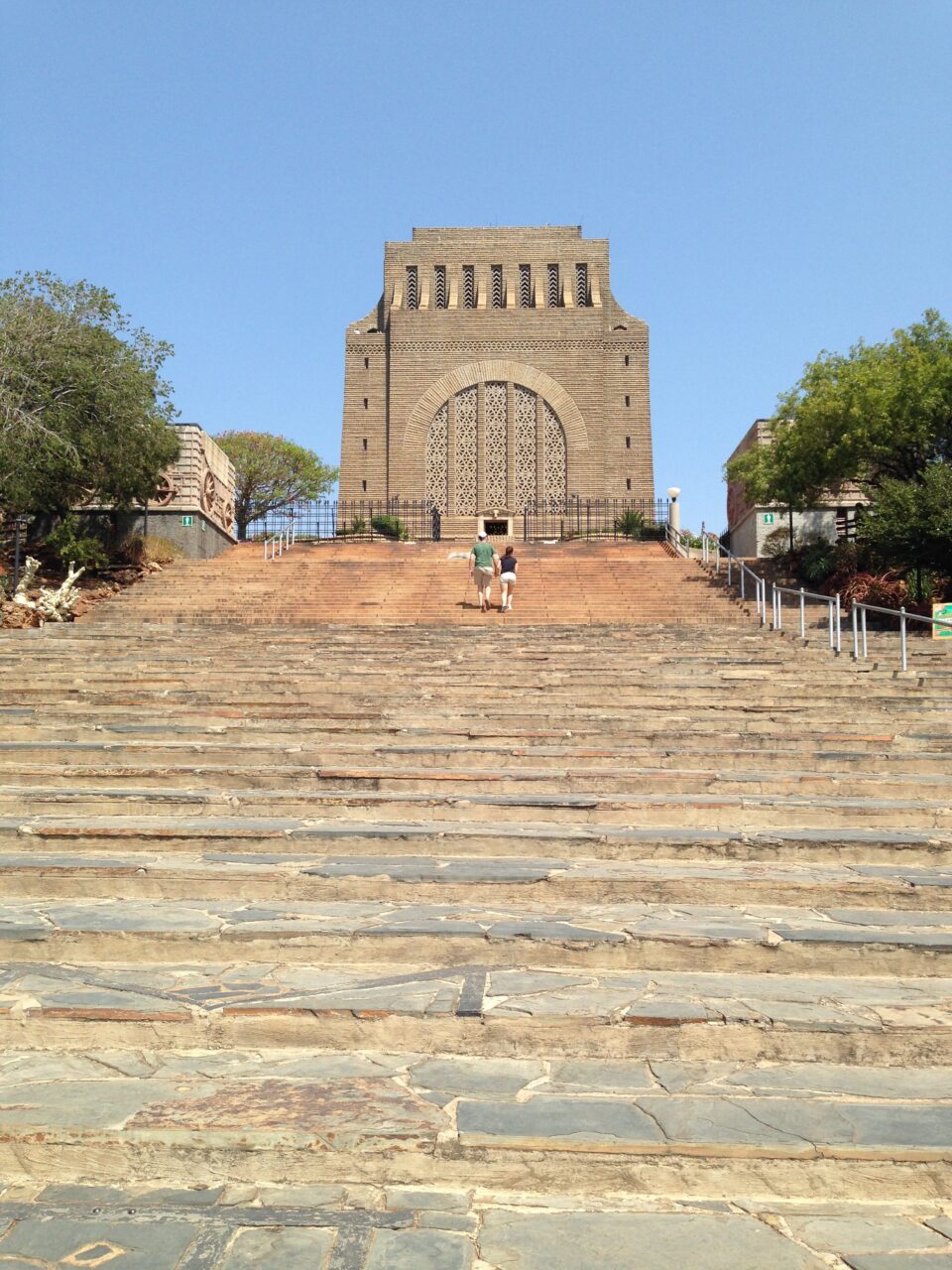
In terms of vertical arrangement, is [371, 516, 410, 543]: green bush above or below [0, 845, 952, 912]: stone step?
above

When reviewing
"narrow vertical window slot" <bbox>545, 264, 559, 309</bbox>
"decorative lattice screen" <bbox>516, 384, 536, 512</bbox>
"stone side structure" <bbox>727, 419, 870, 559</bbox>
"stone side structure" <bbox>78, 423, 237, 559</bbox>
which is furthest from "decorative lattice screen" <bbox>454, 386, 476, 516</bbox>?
"stone side structure" <bbox>78, 423, 237, 559</bbox>

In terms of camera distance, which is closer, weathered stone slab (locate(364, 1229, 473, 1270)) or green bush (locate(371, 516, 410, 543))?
weathered stone slab (locate(364, 1229, 473, 1270))

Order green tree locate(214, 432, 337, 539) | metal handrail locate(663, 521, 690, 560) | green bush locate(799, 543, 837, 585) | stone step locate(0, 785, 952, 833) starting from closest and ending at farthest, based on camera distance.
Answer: stone step locate(0, 785, 952, 833), green bush locate(799, 543, 837, 585), metal handrail locate(663, 521, 690, 560), green tree locate(214, 432, 337, 539)

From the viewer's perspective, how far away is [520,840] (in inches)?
241

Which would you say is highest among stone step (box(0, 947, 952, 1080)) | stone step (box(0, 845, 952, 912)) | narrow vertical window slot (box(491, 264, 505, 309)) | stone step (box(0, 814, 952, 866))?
narrow vertical window slot (box(491, 264, 505, 309))

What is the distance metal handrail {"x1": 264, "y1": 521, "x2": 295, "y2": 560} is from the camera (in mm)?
26062

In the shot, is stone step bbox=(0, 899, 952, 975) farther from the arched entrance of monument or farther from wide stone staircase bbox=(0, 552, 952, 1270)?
the arched entrance of monument

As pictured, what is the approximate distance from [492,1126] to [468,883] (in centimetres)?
225

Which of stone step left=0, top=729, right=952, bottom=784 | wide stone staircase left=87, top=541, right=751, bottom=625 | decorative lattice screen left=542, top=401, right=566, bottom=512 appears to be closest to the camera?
stone step left=0, top=729, right=952, bottom=784

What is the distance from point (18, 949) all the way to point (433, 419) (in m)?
36.1

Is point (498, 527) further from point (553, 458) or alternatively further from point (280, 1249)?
point (280, 1249)

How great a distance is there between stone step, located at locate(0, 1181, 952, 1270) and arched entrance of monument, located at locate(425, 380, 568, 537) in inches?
1403

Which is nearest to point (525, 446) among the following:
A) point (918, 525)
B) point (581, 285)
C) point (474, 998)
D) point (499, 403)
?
point (499, 403)

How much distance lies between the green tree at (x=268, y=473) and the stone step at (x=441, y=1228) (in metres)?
46.6
